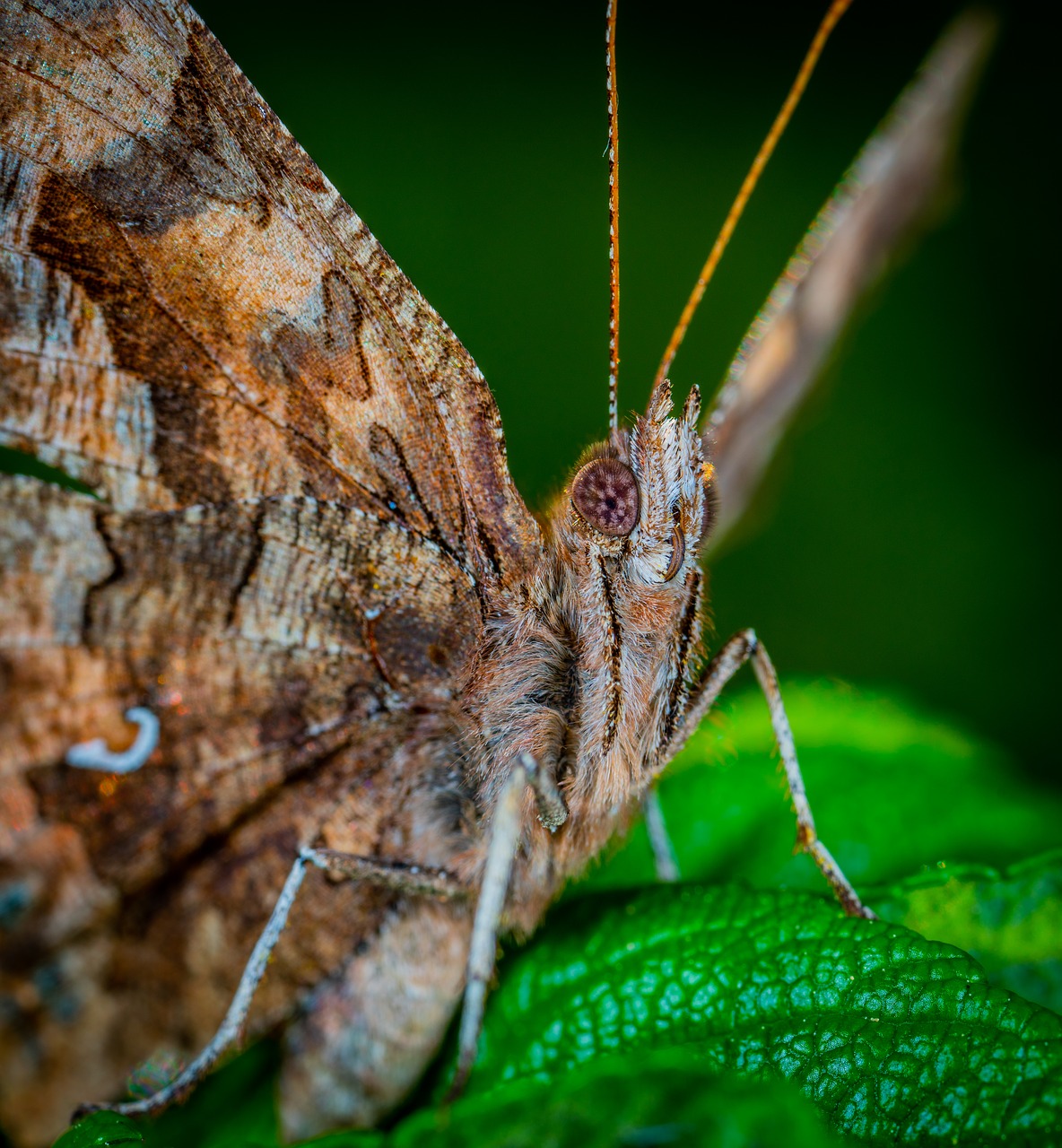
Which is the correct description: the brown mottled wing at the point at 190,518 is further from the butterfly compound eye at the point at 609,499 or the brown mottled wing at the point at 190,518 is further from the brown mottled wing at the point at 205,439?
the butterfly compound eye at the point at 609,499

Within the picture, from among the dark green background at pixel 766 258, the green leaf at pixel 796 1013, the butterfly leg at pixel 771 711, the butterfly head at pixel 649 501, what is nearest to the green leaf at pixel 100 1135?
the green leaf at pixel 796 1013

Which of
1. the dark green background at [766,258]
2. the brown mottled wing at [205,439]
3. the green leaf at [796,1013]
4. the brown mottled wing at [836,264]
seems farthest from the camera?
the dark green background at [766,258]

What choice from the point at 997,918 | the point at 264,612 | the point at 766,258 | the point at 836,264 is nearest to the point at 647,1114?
the point at 997,918

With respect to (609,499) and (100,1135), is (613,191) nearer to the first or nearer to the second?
(609,499)

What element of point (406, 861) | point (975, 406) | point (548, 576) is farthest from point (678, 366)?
point (406, 861)

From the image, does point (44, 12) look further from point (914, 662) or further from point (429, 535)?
point (914, 662)

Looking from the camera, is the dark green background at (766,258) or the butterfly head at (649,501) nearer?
the butterfly head at (649,501)
